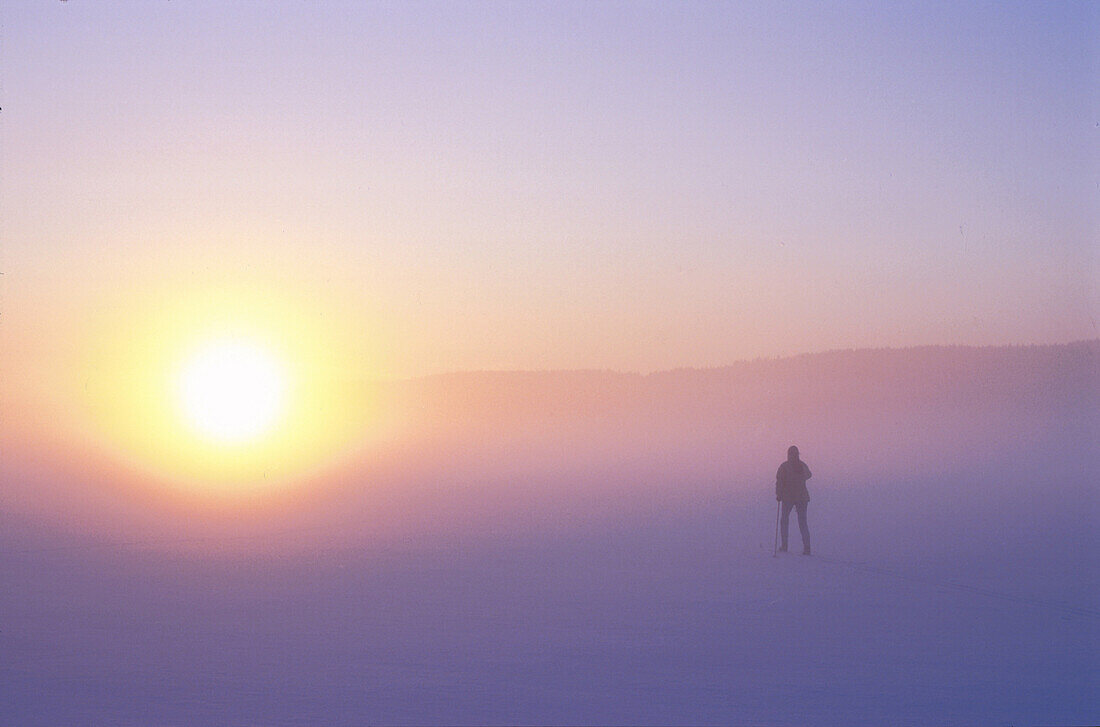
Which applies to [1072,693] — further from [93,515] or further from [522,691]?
[93,515]

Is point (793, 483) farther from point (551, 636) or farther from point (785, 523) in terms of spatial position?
point (551, 636)

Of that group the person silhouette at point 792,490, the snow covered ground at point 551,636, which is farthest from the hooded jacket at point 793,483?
the snow covered ground at point 551,636

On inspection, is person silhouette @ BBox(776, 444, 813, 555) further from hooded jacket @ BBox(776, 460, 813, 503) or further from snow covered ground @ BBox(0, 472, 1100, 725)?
snow covered ground @ BBox(0, 472, 1100, 725)

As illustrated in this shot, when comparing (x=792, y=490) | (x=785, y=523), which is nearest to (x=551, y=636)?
(x=785, y=523)

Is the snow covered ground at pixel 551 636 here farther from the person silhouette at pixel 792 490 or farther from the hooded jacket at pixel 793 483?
the hooded jacket at pixel 793 483

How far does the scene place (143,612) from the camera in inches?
476

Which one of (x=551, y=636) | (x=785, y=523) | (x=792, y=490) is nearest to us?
(x=551, y=636)

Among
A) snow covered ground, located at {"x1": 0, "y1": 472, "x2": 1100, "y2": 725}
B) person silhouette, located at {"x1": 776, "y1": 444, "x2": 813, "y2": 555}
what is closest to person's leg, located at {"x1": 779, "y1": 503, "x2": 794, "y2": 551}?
person silhouette, located at {"x1": 776, "y1": 444, "x2": 813, "y2": 555}

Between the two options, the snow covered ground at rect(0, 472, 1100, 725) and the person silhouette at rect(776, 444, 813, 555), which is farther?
the person silhouette at rect(776, 444, 813, 555)

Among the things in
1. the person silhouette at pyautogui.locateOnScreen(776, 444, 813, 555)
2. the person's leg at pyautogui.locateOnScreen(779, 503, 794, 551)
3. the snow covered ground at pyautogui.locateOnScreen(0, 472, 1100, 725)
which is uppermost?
Answer: the person silhouette at pyautogui.locateOnScreen(776, 444, 813, 555)

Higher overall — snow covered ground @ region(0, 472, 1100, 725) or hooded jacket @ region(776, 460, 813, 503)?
hooded jacket @ region(776, 460, 813, 503)

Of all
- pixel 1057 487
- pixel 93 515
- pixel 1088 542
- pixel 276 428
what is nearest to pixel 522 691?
pixel 1088 542

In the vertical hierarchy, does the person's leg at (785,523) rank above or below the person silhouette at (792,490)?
below

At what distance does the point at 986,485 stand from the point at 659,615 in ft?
79.1
